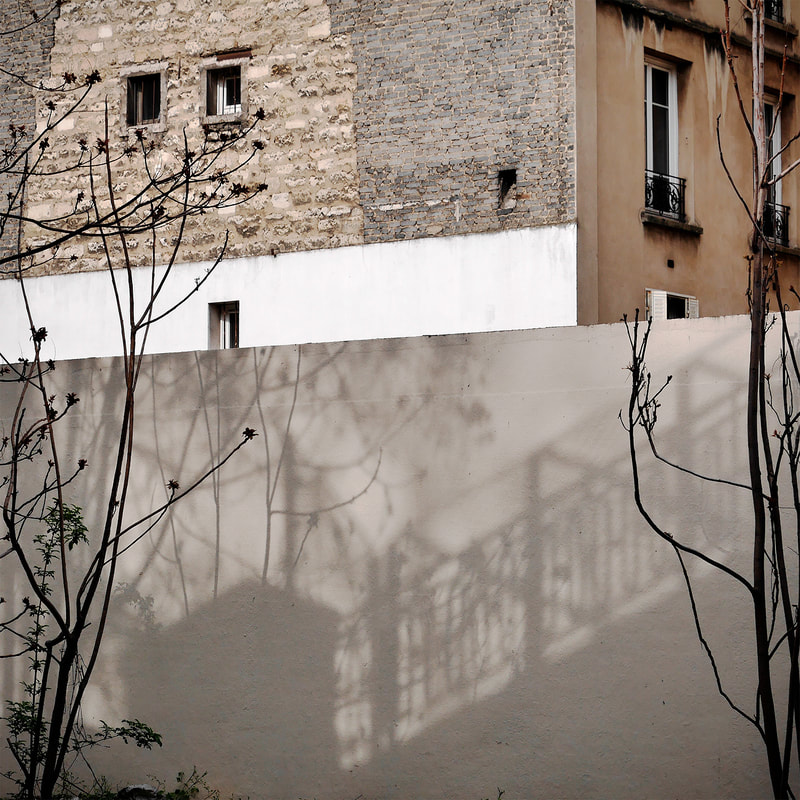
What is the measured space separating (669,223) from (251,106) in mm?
5002

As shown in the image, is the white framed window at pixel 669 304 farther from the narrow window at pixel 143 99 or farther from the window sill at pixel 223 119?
the narrow window at pixel 143 99

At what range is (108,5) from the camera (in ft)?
47.3

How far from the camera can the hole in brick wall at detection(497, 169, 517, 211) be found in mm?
12750

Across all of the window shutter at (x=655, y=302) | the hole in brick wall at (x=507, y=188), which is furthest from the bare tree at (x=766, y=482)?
the window shutter at (x=655, y=302)

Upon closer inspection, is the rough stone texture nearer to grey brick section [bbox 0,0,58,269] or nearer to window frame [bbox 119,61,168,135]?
window frame [bbox 119,61,168,135]

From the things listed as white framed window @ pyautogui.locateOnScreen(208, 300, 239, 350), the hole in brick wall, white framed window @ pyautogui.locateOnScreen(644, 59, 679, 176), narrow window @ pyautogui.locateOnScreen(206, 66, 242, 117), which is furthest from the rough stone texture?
white framed window @ pyautogui.locateOnScreen(644, 59, 679, 176)

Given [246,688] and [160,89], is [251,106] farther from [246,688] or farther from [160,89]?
[246,688]

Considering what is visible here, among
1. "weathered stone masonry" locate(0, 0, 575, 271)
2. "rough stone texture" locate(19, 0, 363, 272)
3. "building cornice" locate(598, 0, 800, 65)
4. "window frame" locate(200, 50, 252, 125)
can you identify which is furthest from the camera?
"window frame" locate(200, 50, 252, 125)

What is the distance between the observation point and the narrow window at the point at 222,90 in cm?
1403

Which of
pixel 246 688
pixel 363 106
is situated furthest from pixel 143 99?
pixel 246 688

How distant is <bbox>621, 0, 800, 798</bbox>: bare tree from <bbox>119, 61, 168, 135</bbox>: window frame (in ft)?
32.1

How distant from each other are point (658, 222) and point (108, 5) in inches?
277

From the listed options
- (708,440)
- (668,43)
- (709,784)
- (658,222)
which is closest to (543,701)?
(709,784)

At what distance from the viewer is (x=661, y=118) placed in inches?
561
